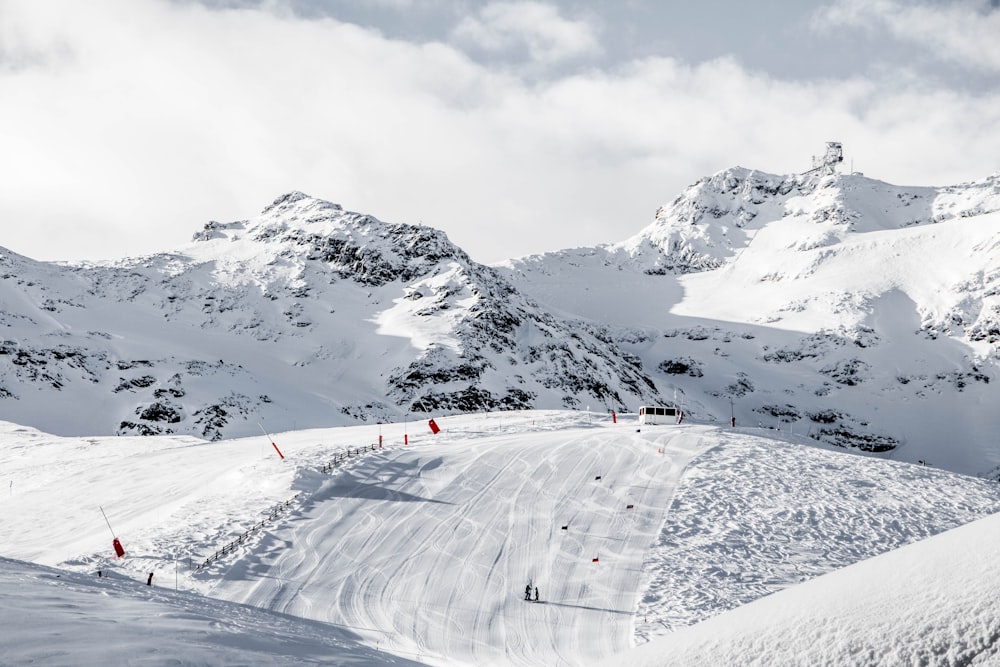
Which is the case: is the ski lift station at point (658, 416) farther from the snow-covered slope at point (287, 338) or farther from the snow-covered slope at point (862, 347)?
the snow-covered slope at point (862, 347)

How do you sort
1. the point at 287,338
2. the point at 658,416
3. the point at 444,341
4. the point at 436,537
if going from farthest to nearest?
the point at 287,338, the point at 444,341, the point at 658,416, the point at 436,537

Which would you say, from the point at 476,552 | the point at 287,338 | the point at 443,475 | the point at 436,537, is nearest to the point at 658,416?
the point at 443,475

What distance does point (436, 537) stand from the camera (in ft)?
A: 101

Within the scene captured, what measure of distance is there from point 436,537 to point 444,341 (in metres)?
87.6

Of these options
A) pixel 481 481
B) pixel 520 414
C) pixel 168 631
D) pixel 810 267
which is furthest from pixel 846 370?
pixel 168 631

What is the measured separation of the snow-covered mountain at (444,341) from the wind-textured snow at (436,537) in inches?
1678

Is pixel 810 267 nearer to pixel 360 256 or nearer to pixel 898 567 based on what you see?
pixel 360 256

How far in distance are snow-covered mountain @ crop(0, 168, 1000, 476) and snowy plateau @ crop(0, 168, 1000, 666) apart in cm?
68

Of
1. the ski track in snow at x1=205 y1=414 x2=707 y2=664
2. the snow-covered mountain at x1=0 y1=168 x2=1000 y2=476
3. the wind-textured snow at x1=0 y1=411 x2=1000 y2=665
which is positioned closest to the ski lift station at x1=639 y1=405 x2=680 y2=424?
the wind-textured snow at x1=0 y1=411 x2=1000 y2=665

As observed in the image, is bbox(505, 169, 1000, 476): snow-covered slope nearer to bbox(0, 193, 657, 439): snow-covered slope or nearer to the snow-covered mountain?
the snow-covered mountain

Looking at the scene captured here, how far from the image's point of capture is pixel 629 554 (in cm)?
3064

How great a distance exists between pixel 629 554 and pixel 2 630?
26.0 metres

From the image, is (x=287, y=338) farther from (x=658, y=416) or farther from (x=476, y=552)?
(x=476, y=552)

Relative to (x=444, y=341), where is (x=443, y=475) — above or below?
below
